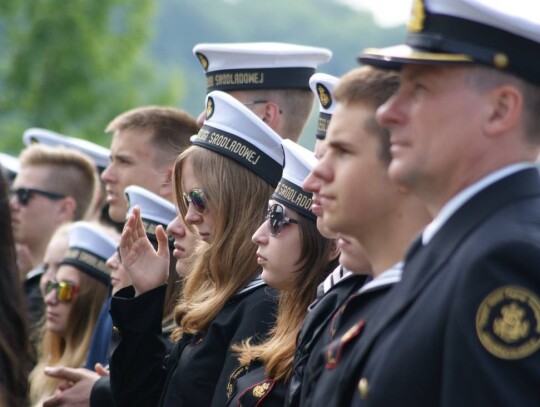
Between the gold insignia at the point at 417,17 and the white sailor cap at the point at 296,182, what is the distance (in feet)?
5.30

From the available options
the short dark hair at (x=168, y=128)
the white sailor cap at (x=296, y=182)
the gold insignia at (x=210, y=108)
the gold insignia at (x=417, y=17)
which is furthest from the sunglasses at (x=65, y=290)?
the gold insignia at (x=417, y=17)

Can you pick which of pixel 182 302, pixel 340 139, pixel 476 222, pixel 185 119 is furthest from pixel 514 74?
pixel 185 119

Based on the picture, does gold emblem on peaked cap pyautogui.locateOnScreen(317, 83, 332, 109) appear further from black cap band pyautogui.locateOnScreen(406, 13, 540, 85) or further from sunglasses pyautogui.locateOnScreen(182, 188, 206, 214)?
black cap band pyautogui.locateOnScreen(406, 13, 540, 85)

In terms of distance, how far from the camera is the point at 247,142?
5.14 metres

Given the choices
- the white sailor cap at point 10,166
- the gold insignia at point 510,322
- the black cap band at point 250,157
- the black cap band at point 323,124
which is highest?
the black cap band at point 323,124

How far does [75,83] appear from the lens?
22.4 metres

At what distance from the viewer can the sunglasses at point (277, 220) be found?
177 inches

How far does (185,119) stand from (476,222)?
14.6 feet

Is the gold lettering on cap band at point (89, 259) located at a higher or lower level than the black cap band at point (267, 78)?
lower

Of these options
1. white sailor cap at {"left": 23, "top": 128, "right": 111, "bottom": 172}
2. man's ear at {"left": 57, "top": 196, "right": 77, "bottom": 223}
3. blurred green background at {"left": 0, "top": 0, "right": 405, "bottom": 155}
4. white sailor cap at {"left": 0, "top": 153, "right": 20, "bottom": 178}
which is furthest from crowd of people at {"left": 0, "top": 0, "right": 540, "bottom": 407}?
blurred green background at {"left": 0, "top": 0, "right": 405, "bottom": 155}

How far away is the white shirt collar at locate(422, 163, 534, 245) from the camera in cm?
271

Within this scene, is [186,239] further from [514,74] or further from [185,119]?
[514,74]

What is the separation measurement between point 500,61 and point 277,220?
1928 mm

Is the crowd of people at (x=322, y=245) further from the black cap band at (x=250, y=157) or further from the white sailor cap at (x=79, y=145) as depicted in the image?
the white sailor cap at (x=79, y=145)
